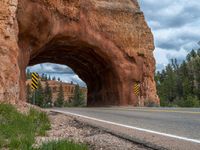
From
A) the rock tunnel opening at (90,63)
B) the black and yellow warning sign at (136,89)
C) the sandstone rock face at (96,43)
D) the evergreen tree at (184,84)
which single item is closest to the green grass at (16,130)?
the sandstone rock face at (96,43)

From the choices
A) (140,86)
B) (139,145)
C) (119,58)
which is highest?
(119,58)

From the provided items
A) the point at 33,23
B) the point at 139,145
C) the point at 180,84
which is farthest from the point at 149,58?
the point at 180,84

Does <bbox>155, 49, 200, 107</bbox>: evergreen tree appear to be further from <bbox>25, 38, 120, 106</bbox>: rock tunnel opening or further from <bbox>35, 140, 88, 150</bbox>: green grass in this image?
<bbox>35, 140, 88, 150</bbox>: green grass

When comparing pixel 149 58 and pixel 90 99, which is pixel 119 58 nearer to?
pixel 149 58

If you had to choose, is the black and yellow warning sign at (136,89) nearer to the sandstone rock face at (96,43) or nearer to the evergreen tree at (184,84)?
the sandstone rock face at (96,43)

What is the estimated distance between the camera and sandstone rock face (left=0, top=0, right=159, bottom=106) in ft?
84.2

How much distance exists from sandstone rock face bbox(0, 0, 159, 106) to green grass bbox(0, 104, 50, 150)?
43.4 feet

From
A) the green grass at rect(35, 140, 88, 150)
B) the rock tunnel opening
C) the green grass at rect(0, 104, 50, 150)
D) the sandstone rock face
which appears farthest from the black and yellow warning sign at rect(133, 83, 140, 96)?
the green grass at rect(35, 140, 88, 150)

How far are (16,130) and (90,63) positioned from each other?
2787cm

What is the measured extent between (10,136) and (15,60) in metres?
10.5

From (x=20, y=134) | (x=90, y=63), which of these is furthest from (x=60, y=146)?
(x=90, y=63)

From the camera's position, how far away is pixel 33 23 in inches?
979

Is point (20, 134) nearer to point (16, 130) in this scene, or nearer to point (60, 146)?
point (16, 130)

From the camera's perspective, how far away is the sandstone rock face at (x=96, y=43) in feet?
84.2
